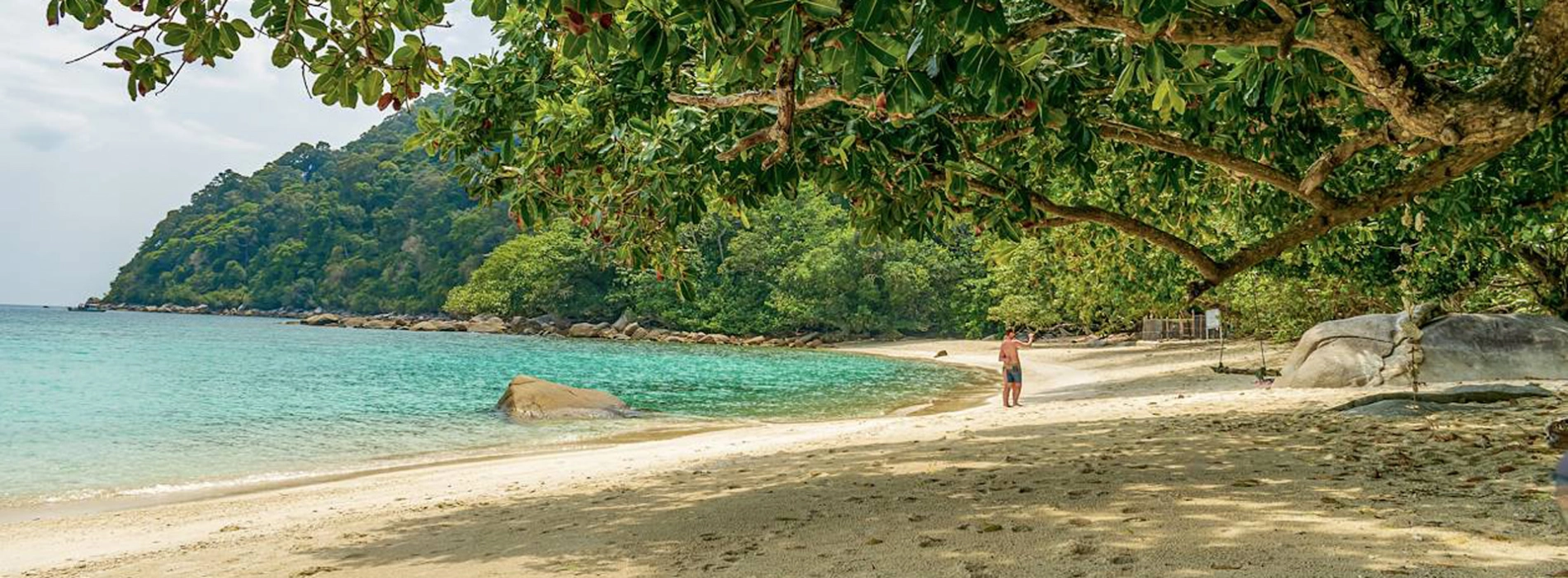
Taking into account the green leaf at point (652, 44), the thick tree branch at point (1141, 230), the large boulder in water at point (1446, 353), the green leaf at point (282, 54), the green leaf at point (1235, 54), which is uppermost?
the green leaf at point (1235, 54)

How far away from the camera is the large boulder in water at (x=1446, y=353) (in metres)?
12.8

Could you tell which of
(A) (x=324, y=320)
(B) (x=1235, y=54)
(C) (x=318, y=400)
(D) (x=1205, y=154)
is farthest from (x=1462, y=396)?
(A) (x=324, y=320)

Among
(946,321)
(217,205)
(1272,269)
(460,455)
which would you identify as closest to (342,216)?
(217,205)

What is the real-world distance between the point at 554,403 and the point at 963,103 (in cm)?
1563

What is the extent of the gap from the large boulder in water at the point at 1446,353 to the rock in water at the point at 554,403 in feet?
43.5

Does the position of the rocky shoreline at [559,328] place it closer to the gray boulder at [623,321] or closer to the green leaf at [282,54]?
the gray boulder at [623,321]

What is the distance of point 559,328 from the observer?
72.9m

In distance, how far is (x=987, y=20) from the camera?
2723 millimetres

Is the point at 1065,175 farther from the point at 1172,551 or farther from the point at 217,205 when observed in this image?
the point at 217,205

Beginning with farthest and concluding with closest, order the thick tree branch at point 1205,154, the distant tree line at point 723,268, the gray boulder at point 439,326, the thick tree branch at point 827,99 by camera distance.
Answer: the gray boulder at point 439,326 < the distant tree line at point 723,268 < the thick tree branch at point 1205,154 < the thick tree branch at point 827,99

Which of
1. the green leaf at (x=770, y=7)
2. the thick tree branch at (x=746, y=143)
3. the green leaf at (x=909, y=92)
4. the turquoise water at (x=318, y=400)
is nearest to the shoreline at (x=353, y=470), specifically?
the turquoise water at (x=318, y=400)

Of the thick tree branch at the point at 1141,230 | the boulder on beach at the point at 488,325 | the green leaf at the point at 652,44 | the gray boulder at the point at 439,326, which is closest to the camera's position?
the green leaf at the point at 652,44

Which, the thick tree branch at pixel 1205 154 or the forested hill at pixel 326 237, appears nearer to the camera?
the thick tree branch at pixel 1205 154

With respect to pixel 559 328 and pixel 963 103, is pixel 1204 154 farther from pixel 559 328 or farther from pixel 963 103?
pixel 559 328
